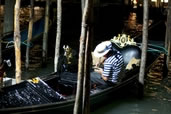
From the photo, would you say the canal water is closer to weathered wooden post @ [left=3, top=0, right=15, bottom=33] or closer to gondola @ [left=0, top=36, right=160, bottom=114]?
gondola @ [left=0, top=36, right=160, bottom=114]

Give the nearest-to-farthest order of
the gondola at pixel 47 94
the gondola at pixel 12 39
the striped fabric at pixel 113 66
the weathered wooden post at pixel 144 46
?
1. the gondola at pixel 47 94
2. the striped fabric at pixel 113 66
3. the weathered wooden post at pixel 144 46
4. the gondola at pixel 12 39

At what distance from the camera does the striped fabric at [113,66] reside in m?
6.73

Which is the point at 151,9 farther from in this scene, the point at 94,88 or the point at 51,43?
the point at 94,88

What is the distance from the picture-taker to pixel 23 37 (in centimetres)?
1078

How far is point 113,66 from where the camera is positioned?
6.80 metres

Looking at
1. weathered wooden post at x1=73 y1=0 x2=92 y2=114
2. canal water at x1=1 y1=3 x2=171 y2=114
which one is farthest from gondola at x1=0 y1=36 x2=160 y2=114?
weathered wooden post at x1=73 y1=0 x2=92 y2=114

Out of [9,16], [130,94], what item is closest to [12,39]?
[9,16]

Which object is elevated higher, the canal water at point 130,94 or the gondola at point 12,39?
the gondola at point 12,39

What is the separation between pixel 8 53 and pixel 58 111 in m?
3.97

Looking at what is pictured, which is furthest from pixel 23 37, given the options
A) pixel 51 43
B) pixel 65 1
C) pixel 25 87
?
pixel 65 1

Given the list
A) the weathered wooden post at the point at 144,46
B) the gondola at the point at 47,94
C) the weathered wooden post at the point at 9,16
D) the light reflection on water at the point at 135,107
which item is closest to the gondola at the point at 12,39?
the weathered wooden post at the point at 9,16

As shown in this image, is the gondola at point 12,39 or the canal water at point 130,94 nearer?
the canal water at point 130,94

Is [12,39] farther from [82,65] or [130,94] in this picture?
[82,65]

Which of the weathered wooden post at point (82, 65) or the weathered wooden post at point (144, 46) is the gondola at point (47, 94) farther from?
the weathered wooden post at point (82, 65)
